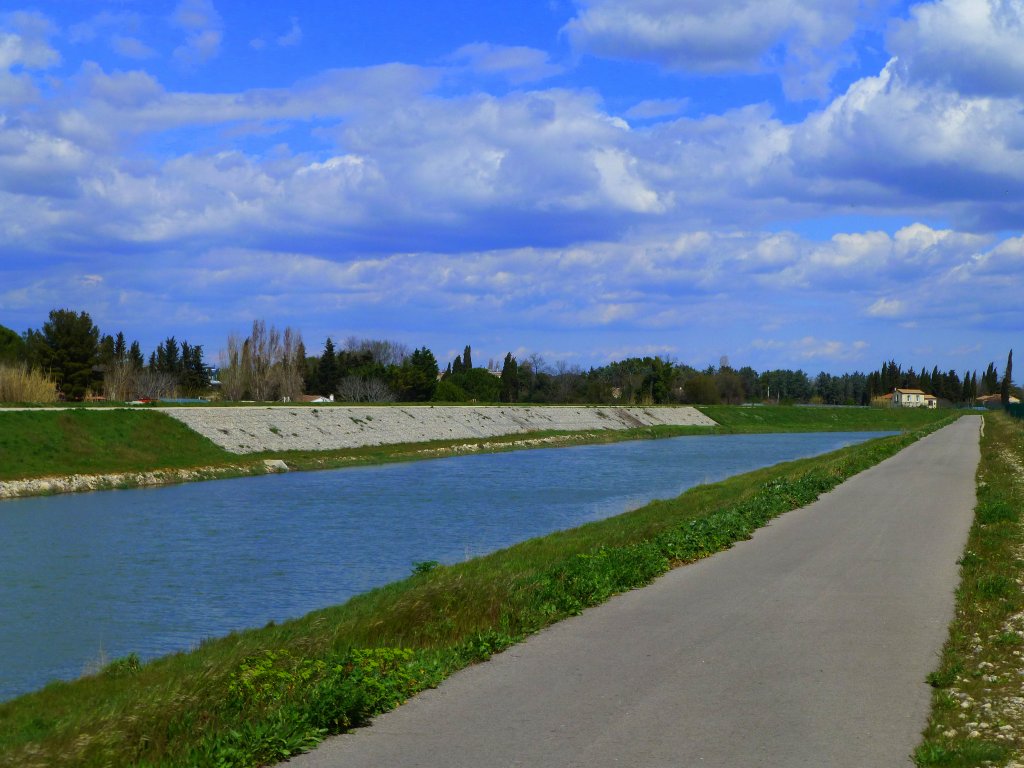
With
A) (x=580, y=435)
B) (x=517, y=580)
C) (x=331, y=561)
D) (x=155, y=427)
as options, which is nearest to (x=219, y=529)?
(x=331, y=561)

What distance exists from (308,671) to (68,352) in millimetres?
87662

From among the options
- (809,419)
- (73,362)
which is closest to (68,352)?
(73,362)

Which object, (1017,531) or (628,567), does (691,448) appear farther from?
(628,567)

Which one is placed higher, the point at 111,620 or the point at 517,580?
the point at 517,580

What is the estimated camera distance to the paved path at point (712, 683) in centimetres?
714

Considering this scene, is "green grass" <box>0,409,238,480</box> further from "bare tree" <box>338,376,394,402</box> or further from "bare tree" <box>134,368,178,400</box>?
"bare tree" <box>338,376,394,402</box>

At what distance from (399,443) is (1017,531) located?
46984mm

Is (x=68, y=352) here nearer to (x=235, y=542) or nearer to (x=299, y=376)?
(x=299, y=376)

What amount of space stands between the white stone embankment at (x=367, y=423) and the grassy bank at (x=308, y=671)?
37890 mm

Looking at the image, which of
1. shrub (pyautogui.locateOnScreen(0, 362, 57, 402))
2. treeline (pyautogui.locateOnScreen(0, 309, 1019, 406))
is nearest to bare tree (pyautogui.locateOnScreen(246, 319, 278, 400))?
treeline (pyautogui.locateOnScreen(0, 309, 1019, 406))

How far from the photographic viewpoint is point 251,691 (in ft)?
27.8

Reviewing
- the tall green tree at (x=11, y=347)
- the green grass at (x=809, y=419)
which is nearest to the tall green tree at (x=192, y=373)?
the tall green tree at (x=11, y=347)

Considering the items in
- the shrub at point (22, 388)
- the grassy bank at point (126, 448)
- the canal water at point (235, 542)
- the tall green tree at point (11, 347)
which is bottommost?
the canal water at point (235, 542)

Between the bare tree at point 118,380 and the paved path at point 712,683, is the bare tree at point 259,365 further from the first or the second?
the paved path at point 712,683
